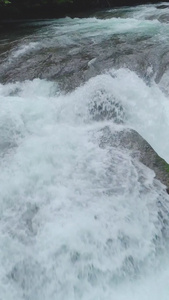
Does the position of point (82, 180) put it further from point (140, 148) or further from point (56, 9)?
point (56, 9)

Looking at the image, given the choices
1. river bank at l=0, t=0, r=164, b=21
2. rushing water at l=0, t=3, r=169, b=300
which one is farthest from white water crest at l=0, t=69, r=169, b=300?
river bank at l=0, t=0, r=164, b=21

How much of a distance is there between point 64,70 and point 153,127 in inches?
99.5

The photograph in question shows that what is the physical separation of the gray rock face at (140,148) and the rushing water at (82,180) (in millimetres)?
71

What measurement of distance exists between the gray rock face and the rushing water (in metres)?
0.07

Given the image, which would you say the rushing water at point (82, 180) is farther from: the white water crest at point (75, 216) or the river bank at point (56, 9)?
the river bank at point (56, 9)

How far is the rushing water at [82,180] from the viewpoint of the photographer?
134 inches

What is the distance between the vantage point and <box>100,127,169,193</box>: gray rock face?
424 centimetres

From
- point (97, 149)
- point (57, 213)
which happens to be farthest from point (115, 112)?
point (57, 213)

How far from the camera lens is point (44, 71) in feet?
22.4

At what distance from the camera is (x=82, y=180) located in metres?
4.23

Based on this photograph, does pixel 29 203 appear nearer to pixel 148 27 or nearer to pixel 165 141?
pixel 165 141

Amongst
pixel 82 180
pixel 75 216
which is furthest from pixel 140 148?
pixel 75 216

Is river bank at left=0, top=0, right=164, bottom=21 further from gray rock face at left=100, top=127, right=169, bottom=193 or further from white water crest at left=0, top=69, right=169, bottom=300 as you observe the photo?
gray rock face at left=100, top=127, right=169, bottom=193

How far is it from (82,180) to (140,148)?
3.40 ft
